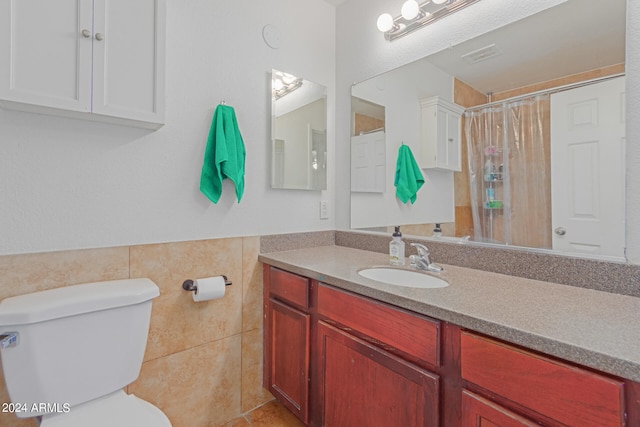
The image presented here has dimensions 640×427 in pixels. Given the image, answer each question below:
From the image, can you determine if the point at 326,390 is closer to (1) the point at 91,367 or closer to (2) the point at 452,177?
(1) the point at 91,367

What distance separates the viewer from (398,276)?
1.45m

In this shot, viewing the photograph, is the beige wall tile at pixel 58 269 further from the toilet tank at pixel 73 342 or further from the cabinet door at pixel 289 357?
the cabinet door at pixel 289 357

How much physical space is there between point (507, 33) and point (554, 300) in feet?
3.67

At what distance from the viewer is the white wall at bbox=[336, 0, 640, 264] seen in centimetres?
101

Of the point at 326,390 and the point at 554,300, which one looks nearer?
the point at 554,300

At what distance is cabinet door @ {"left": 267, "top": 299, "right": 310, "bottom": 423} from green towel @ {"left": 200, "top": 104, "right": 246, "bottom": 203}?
26.1 inches

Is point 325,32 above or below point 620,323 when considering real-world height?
above

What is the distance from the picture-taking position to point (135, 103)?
1180 millimetres

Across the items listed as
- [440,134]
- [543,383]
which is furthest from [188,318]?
[440,134]

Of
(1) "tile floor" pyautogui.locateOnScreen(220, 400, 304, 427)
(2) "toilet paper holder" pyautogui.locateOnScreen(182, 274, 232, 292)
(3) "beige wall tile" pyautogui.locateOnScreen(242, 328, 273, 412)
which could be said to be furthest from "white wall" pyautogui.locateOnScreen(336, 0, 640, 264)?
(1) "tile floor" pyautogui.locateOnScreen(220, 400, 304, 427)

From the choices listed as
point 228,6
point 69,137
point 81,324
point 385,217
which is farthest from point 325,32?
point 81,324

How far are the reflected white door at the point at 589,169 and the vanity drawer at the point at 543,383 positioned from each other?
63 centimetres

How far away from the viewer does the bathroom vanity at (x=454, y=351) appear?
0.65m

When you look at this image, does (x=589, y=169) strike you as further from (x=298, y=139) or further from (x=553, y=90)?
(x=298, y=139)
